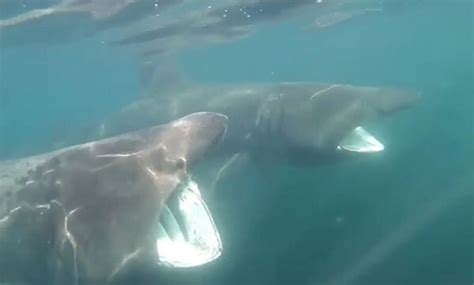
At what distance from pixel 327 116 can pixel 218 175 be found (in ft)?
7.08

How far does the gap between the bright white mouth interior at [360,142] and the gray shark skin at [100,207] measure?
427 cm

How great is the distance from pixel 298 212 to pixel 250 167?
280cm

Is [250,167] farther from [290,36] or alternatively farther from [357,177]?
[290,36]

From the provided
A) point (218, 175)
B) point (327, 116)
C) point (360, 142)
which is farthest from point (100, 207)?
point (360, 142)

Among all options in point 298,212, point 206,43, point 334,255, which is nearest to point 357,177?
point 298,212

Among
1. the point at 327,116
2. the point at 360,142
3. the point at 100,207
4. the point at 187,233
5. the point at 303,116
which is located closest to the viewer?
the point at 100,207

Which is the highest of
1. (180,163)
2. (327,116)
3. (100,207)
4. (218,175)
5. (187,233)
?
(180,163)

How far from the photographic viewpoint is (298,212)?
1350 centimetres

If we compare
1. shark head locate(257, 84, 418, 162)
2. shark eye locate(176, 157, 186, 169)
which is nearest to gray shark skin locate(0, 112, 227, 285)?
shark eye locate(176, 157, 186, 169)

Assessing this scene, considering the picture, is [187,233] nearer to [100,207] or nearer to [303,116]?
[100,207]

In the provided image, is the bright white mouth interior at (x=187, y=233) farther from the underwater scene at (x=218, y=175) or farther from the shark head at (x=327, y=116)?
the shark head at (x=327, y=116)

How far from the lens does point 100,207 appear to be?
5.64 meters

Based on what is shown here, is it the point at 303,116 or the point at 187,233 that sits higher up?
the point at 187,233

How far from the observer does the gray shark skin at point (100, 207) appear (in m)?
5.42
